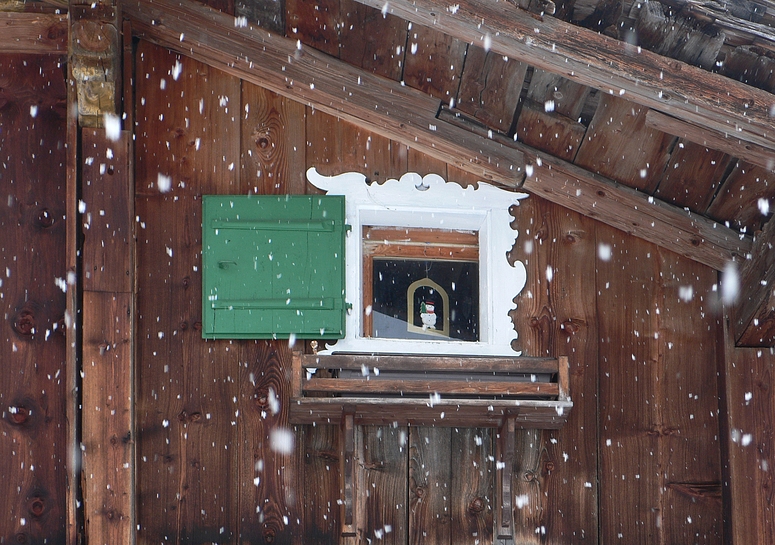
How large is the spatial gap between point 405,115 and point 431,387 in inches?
53.0

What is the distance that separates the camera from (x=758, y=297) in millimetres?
4508

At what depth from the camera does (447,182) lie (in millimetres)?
4859

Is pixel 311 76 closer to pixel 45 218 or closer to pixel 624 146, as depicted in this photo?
pixel 45 218

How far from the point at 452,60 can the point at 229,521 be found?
2.35 metres

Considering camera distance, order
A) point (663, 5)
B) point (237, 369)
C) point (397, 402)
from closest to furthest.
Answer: point (663, 5), point (397, 402), point (237, 369)

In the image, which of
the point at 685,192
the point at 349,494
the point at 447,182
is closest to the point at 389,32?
the point at 447,182

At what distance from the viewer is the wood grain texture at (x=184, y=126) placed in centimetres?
474

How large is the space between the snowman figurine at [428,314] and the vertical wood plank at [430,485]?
0.50 m

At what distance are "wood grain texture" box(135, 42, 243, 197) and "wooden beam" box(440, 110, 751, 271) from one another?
3.52 feet

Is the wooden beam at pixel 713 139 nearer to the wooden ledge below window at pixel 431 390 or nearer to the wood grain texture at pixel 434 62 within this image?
the wood grain texture at pixel 434 62

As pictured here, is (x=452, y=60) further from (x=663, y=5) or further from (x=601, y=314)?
(x=601, y=314)

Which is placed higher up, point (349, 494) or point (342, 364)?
point (342, 364)

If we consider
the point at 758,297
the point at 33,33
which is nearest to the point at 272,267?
the point at 33,33

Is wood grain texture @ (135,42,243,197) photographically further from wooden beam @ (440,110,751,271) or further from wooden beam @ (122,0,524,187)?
wooden beam @ (440,110,751,271)
